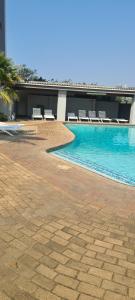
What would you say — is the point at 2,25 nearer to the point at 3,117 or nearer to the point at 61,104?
the point at 61,104

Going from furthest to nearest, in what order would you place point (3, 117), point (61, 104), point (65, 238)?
point (61, 104) → point (3, 117) → point (65, 238)

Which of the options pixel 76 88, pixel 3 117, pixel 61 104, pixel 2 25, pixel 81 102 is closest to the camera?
pixel 3 117

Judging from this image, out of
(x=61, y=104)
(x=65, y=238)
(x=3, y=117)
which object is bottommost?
(x=65, y=238)

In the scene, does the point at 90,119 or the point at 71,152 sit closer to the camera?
the point at 71,152

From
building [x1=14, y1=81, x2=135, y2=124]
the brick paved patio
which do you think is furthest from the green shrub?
the brick paved patio

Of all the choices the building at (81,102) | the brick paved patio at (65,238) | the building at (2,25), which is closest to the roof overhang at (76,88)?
the building at (81,102)

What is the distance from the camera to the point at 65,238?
3410mm

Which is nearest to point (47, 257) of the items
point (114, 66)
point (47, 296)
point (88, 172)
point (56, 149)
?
point (47, 296)

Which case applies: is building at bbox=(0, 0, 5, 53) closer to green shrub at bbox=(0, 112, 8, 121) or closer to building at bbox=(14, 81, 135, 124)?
building at bbox=(14, 81, 135, 124)

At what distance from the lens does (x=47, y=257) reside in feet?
9.72

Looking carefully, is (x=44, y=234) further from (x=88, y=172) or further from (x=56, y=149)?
(x=56, y=149)

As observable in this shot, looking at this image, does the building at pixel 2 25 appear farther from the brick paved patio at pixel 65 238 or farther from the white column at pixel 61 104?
the brick paved patio at pixel 65 238

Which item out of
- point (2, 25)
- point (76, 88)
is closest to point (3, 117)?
point (76, 88)

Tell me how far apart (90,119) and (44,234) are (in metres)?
23.4
